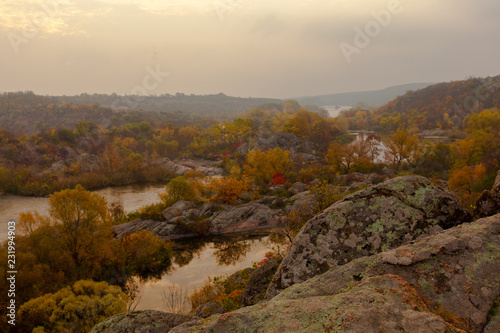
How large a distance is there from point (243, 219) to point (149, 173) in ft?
116

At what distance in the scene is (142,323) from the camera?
620 cm

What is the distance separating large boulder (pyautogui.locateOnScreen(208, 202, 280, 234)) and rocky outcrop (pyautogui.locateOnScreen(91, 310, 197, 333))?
28855 millimetres

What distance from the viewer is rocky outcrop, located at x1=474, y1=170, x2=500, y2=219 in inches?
259

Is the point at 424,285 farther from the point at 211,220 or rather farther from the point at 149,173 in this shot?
the point at 149,173

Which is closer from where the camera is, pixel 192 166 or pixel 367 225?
pixel 367 225

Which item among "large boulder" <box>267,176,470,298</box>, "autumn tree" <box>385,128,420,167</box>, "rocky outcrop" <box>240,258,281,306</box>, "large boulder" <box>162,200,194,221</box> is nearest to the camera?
"large boulder" <box>267,176,470,298</box>

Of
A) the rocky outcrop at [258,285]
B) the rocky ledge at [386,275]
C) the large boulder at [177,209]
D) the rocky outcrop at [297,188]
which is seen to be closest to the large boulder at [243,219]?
the large boulder at [177,209]

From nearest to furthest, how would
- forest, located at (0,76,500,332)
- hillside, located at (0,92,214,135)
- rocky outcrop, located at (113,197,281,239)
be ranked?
forest, located at (0,76,500,332), rocky outcrop, located at (113,197,281,239), hillside, located at (0,92,214,135)

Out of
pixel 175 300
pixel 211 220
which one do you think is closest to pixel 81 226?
pixel 175 300

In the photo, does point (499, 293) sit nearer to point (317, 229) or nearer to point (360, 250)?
point (360, 250)

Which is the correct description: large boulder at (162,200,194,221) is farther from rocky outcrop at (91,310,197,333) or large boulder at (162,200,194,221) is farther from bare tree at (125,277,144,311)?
rocky outcrop at (91,310,197,333)

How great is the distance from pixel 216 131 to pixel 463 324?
9418 centimetres

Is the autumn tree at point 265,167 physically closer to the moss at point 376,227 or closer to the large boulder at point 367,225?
the large boulder at point 367,225

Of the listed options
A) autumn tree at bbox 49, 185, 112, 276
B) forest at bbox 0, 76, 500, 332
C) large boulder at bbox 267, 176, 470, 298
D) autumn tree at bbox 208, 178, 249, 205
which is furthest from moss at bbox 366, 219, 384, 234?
autumn tree at bbox 208, 178, 249, 205
